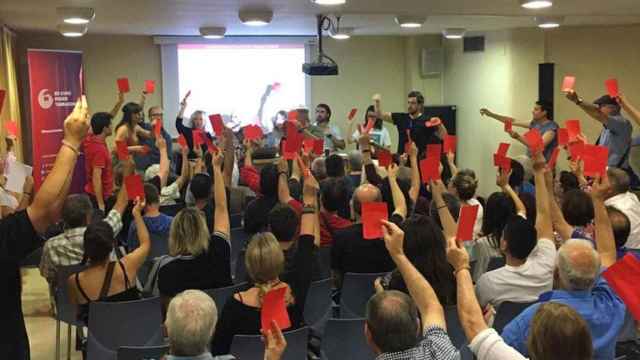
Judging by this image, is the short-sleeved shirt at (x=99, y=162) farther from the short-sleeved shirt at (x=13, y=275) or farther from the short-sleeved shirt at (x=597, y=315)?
the short-sleeved shirt at (x=597, y=315)

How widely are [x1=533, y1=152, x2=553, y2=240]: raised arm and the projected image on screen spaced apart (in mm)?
8097

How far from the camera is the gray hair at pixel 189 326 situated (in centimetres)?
250

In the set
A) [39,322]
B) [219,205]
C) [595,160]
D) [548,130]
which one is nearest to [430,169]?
[595,160]

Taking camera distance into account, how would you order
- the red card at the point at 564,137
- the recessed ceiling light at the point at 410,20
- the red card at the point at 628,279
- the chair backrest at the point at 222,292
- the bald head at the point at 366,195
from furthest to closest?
the recessed ceiling light at the point at 410,20
the red card at the point at 564,137
the bald head at the point at 366,195
the chair backrest at the point at 222,292
the red card at the point at 628,279

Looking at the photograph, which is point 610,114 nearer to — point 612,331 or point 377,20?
point 377,20

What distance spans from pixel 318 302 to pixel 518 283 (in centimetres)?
125

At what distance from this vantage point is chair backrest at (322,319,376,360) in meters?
3.51

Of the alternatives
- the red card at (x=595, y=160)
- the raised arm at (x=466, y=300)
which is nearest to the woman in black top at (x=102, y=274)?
the raised arm at (x=466, y=300)

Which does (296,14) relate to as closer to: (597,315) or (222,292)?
(222,292)

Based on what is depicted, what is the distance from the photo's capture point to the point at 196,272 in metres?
4.07

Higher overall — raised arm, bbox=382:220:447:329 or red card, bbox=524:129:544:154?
red card, bbox=524:129:544:154

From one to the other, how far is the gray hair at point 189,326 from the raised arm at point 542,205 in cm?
224

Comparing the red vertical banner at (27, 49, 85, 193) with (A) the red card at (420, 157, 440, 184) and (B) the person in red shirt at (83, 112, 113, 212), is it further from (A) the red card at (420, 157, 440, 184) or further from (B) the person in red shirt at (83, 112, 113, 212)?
(A) the red card at (420, 157, 440, 184)

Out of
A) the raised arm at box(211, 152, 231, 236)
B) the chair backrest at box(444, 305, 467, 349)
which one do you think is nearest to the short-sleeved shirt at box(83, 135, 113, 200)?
the raised arm at box(211, 152, 231, 236)
